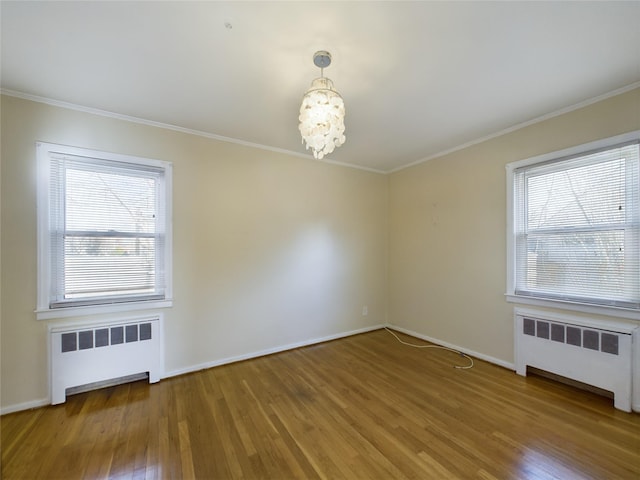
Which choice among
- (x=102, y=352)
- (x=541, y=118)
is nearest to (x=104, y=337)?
(x=102, y=352)

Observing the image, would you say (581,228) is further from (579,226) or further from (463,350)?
(463,350)

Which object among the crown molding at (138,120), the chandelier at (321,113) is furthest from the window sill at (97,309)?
the chandelier at (321,113)

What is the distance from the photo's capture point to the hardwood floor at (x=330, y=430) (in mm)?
1604

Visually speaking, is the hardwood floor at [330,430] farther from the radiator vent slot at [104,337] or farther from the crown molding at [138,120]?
the crown molding at [138,120]

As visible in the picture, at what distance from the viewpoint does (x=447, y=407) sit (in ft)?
7.25

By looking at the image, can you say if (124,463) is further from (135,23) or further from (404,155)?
(404,155)

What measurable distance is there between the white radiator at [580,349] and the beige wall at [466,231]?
219mm

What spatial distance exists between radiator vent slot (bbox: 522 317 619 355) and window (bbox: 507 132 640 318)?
0.82 feet

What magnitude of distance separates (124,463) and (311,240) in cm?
275

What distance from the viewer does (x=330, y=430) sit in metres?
1.94

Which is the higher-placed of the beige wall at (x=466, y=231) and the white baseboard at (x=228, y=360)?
the beige wall at (x=466, y=231)

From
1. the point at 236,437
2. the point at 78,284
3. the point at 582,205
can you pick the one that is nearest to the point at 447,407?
the point at 236,437

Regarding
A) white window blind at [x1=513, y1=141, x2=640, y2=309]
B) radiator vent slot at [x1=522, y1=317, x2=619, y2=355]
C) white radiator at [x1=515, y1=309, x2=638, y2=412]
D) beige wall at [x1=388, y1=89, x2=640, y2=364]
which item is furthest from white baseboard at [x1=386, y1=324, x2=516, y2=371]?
white window blind at [x1=513, y1=141, x2=640, y2=309]

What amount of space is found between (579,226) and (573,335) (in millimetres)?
1013
